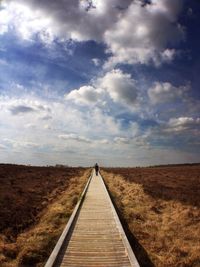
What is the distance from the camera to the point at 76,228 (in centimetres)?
1310

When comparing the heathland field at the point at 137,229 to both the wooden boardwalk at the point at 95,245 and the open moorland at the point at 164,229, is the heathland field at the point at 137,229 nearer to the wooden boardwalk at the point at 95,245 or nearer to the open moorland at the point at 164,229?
the open moorland at the point at 164,229

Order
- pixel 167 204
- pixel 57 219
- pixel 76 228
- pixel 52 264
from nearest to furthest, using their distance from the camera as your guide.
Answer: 1. pixel 52 264
2. pixel 76 228
3. pixel 57 219
4. pixel 167 204

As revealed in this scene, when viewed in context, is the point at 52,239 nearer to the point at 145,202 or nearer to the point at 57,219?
the point at 57,219

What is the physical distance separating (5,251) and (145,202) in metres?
Result: 12.9

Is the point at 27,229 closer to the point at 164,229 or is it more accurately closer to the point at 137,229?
the point at 137,229

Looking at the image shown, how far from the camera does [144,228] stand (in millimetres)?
14883

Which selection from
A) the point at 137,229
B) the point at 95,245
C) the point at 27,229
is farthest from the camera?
the point at 27,229

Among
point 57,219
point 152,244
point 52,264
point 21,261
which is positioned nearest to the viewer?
point 52,264

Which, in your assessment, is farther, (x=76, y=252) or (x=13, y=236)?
(x=13, y=236)

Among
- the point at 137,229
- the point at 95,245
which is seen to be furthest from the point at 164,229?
the point at 95,245

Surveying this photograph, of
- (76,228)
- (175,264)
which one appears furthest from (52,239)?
(175,264)

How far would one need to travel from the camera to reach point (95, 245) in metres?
10.8

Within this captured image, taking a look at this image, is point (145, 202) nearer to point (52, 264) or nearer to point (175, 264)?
point (175, 264)

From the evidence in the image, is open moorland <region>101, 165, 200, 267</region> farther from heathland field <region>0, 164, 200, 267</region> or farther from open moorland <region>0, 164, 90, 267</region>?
open moorland <region>0, 164, 90, 267</region>
